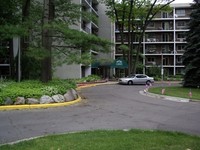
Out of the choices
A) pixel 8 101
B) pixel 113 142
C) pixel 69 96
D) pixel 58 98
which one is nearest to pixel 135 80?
pixel 69 96

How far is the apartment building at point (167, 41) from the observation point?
3137 inches

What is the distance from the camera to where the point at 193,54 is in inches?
1419

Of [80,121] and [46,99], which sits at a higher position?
[46,99]

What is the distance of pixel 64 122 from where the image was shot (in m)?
12.5

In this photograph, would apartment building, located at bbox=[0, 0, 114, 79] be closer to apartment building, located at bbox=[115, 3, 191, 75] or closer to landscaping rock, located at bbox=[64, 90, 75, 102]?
landscaping rock, located at bbox=[64, 90, 75, 102]

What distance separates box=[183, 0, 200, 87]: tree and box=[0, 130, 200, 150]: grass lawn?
2726cm

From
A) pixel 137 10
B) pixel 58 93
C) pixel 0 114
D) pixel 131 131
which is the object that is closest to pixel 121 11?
pixel 137 10

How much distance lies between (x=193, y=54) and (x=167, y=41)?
4512cm

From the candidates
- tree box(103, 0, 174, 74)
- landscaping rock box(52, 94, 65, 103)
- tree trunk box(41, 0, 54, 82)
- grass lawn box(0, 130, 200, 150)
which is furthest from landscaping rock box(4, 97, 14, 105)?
tree box(103, 0, 174, 74)

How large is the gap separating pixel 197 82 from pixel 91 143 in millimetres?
29845

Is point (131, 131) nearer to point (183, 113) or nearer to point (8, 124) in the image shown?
point (8, 124)

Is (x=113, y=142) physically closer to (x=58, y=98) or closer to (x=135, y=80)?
(x=58, y=98)

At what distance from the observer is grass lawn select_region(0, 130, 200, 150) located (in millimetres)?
7734

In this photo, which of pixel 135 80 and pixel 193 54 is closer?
pixel 193 54
